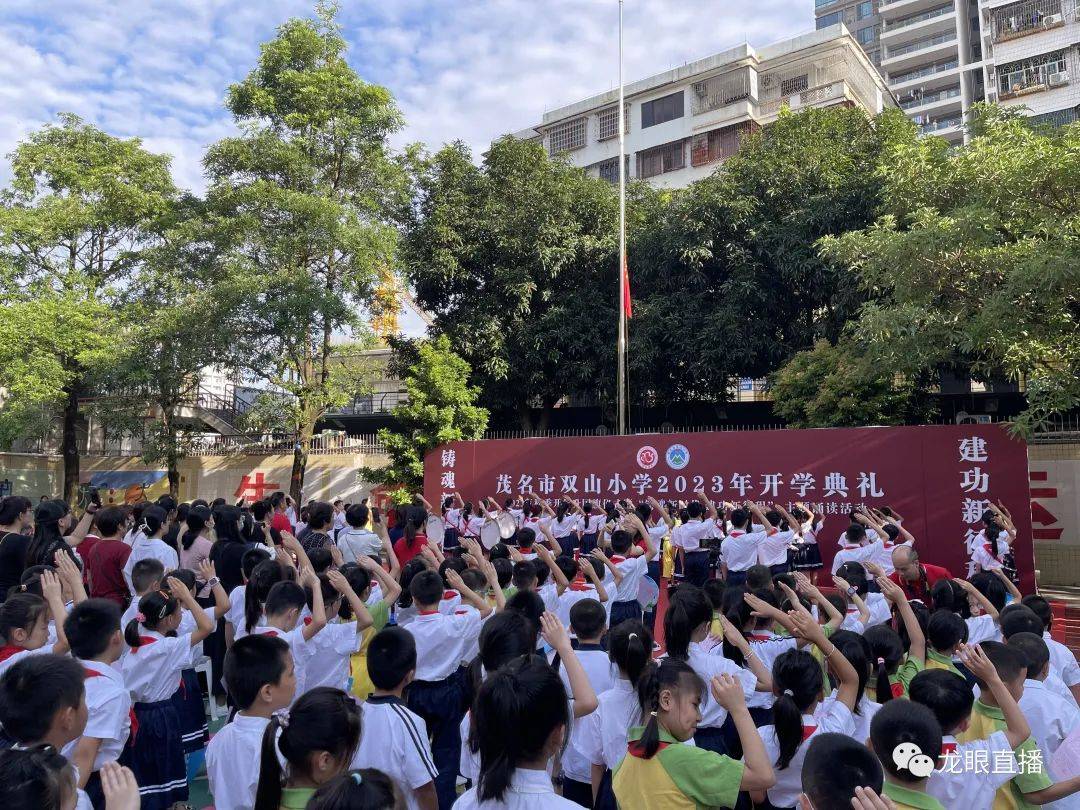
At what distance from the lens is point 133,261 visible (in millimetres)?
17859

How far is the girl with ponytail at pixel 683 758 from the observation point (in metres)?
2.26

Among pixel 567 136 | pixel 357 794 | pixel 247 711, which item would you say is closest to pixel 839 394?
pixel 247 711

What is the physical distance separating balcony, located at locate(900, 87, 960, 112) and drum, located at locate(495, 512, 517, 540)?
30.0 meters

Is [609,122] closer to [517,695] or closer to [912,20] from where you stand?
[912,20]

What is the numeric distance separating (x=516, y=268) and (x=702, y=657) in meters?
14.2

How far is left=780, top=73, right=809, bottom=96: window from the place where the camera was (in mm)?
25312

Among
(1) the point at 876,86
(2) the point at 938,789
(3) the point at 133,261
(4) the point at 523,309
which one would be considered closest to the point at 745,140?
(4) the point at 523,309

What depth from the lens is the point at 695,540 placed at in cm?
838

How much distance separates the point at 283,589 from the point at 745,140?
17.1 m

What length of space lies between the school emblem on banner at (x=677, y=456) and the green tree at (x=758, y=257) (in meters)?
4.12

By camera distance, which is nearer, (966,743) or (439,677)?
(966,743)

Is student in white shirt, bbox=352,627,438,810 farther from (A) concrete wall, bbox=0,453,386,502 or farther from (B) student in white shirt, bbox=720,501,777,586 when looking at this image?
(A) concrete wall, bbox=0,453,386,502

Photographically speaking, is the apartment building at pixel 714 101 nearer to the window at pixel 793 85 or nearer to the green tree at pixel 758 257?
the window at pixel 793 85

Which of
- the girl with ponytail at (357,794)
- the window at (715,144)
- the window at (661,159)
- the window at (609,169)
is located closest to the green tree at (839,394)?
the girl with ponytail at (357,794)
